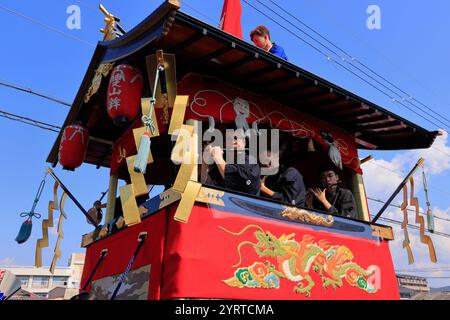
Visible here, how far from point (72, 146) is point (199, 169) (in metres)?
2.79

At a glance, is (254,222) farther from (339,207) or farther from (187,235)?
(339,207)

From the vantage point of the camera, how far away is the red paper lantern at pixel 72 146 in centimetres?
707

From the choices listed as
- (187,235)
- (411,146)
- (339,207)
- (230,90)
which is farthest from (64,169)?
(411,146)

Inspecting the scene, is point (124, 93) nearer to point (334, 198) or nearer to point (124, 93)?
point (124, 93)

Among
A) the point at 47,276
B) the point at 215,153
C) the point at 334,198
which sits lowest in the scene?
the point at 215,153

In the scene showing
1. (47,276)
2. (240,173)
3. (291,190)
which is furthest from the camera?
(47,276)

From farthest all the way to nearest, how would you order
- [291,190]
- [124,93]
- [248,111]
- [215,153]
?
[248,111] → [291,190] → [124,93] → [215,153]

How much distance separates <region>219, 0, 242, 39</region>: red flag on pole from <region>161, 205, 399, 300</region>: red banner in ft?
15.5

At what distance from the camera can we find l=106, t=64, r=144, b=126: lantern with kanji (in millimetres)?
5398

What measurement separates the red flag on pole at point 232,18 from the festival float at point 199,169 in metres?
2.45

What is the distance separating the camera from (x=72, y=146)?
707 centimetres

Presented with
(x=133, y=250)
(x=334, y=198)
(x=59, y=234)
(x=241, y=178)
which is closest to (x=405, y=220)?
(x=334, y=198)

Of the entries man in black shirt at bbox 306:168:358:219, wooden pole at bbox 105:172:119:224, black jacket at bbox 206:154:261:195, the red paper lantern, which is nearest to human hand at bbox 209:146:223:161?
black jacket at bbox 206:154:261:195
